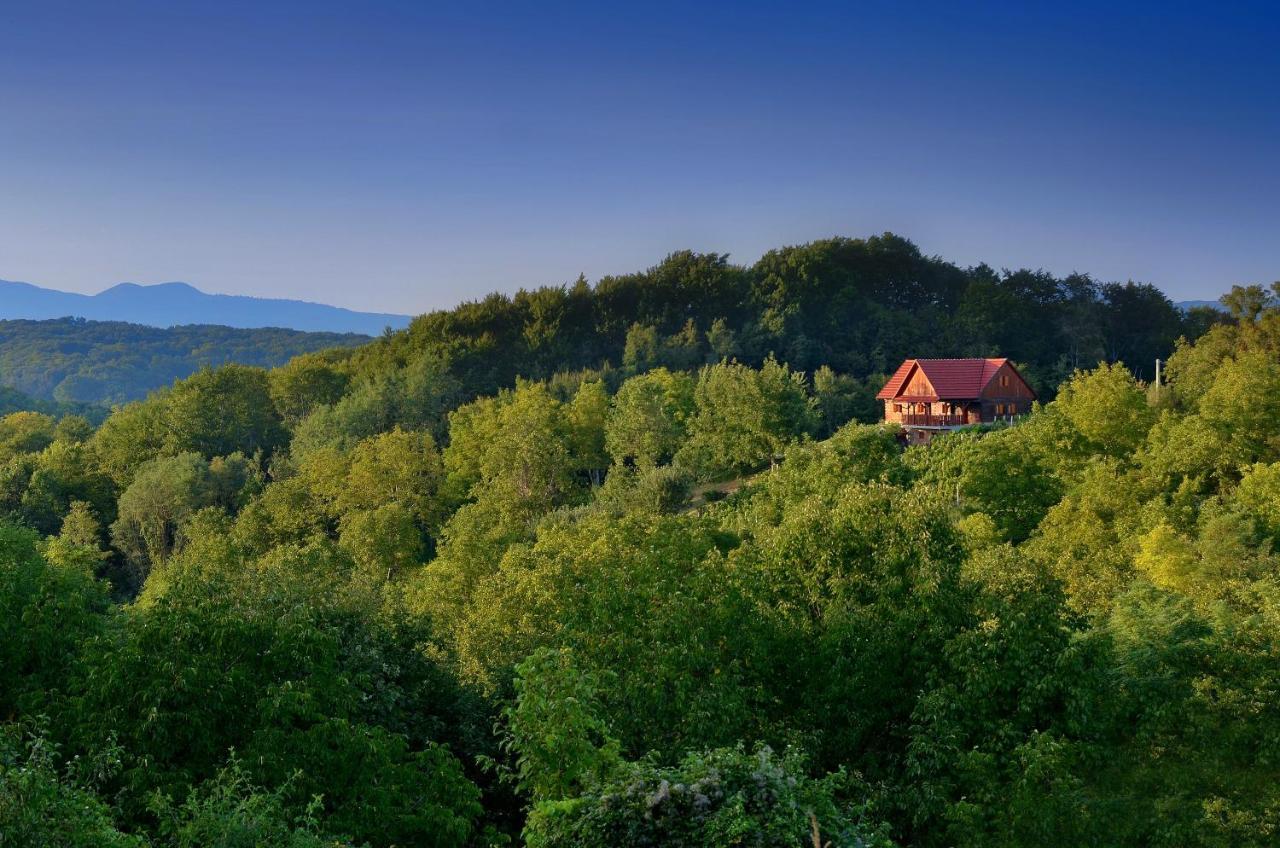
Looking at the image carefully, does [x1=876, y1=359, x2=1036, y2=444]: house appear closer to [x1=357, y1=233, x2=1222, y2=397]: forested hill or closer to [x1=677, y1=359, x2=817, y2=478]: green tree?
[x1=677, y1=359, x2=817, y2=478]: green tree

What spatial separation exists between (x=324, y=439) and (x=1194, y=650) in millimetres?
66218

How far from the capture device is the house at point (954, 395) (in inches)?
2557

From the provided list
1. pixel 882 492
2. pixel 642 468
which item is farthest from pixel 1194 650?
pixel 642 468

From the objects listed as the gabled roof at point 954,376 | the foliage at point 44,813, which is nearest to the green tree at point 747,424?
the gabled roof at point 954,376

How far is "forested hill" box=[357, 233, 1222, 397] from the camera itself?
3543 inches

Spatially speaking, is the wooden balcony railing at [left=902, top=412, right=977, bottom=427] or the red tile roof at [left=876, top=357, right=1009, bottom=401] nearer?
the red tile roof at [left=876, top=357, right=1009, bottom=401]

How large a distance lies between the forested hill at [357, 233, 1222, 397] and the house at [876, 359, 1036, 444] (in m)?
16.0

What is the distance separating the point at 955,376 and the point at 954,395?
208cm

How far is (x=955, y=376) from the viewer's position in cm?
6612

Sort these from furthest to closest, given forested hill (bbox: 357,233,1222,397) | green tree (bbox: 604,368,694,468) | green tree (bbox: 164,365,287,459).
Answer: forested hill (bbox: 357,233,1222,397) < green tree (bbox: 164,365,287,459) < green tree (bbox: 604,368,694,468)

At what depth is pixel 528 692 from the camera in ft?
43.6

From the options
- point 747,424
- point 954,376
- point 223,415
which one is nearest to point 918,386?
point 954,376

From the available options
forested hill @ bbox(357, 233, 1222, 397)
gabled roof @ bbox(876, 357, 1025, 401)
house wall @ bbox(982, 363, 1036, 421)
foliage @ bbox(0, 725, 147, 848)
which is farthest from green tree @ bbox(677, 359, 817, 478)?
foliage @ bbox(0, 725, 147, 848)

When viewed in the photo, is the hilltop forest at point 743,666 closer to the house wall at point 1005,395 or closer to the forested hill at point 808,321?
the house wall at point 1005,395
